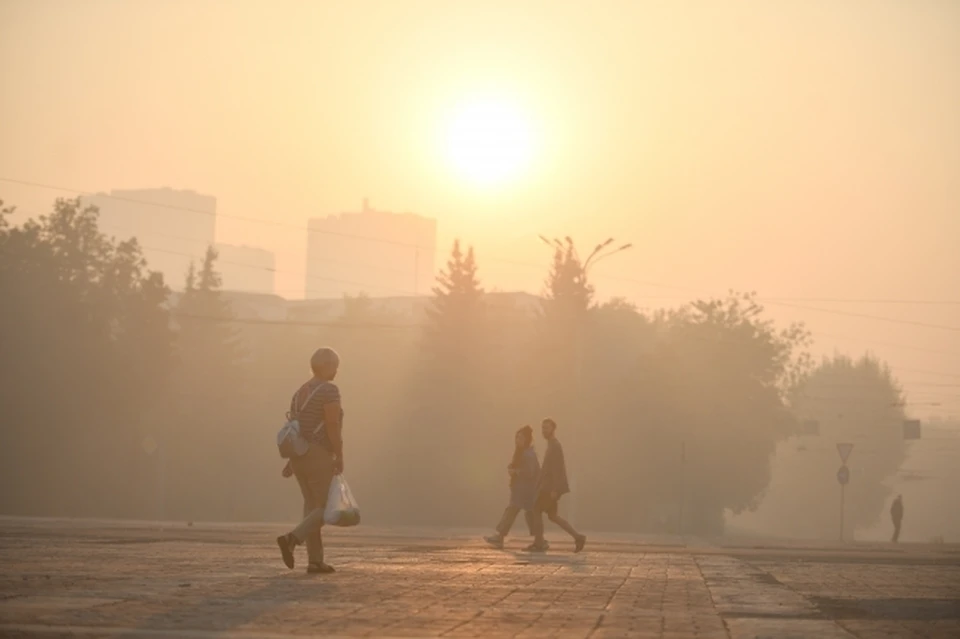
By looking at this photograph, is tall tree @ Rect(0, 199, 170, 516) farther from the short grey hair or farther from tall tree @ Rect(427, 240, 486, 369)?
the short grey hair

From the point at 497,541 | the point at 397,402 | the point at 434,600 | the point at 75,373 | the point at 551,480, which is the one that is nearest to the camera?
the point at 434,600

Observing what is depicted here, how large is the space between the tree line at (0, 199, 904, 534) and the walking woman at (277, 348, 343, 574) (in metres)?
42.8

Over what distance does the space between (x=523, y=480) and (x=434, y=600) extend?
43.5 ft

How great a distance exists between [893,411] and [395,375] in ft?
162

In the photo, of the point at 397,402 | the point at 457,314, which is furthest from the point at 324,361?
the point at 397,402

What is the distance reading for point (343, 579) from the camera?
1182 centimetres

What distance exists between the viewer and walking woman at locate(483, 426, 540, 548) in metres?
23.2

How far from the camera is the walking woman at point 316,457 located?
491 inches

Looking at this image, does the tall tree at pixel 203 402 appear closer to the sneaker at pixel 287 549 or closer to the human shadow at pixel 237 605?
the sneaker at pixel 287 549

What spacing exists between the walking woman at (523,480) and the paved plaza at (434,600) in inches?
277

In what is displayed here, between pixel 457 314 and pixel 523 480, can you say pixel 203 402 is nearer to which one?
pixel 457 314


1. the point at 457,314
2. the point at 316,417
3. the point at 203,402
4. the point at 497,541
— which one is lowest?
the point at 497,541

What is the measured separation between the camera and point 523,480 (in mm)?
23188

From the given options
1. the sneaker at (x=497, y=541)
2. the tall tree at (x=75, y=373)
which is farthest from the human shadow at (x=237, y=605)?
the tall tree at (x=75, y=373)
